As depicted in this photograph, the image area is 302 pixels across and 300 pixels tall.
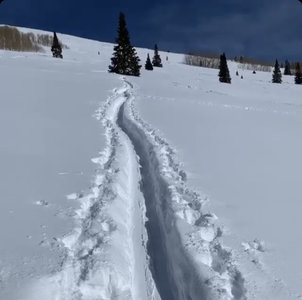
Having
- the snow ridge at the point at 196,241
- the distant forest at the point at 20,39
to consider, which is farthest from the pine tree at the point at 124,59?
the distant forest at the point at 20,39

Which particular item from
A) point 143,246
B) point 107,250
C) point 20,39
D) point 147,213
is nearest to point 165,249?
point 143,246

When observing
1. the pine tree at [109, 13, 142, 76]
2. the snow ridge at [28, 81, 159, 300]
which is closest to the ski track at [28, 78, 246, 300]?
the snow ridge at [28, 81, 159, 300]

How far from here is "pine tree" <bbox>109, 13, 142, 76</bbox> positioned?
40250 millimetres

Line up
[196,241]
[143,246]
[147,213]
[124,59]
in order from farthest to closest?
[124,59] < [147,213] < [143,246] < [196,241]

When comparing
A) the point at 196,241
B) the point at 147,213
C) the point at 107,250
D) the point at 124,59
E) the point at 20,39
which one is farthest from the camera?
the point at 20,39

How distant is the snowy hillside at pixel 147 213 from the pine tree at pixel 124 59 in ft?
93.0

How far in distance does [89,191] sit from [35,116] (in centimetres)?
761

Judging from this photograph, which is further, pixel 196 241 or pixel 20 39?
pixel 20 39

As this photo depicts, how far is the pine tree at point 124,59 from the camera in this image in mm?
40250

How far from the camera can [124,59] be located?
40.7m

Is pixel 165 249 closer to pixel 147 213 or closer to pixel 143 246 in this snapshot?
pixel 143 246

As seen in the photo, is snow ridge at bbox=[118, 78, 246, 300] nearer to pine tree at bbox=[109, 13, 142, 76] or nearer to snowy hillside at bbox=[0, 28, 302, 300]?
snowy hillside at bbox=[0, 28, 302, 300]

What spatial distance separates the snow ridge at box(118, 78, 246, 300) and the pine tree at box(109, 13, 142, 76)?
32.5 meters

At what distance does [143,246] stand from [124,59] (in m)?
36.8
